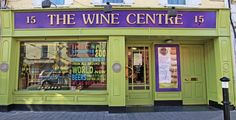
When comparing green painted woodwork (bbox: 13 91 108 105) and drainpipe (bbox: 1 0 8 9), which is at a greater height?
drainpipe (bbox: 1 0 8 9)

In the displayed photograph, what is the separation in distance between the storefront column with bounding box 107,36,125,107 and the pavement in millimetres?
509

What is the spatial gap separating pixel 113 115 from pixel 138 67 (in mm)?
2554

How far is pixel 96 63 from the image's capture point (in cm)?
901

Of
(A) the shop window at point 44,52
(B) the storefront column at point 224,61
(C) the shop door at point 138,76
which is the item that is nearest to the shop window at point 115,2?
(C) the shop door at point 138,76

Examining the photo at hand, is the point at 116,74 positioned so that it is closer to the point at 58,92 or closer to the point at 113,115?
the point at 113,115

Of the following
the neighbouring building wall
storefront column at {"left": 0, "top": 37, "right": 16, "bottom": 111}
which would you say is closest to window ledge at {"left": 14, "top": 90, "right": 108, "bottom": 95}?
storefront column at {"left": 0, "top": 37, "right": 16, "bottom": 111}

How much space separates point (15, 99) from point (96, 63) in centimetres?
315

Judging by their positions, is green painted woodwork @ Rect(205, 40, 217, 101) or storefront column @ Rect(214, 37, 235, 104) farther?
green painted woodwork @ Rect(205, 40, 217, 101)

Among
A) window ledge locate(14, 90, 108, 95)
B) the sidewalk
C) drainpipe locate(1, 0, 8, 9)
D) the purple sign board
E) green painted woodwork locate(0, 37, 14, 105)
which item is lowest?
the sidewalk

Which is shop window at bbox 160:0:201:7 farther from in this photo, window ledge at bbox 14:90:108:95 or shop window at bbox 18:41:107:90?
window ledge at bbox 14:90:108:95

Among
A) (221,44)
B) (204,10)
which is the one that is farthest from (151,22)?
(221,44)

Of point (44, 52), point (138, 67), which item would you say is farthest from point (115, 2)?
point (44, 52)

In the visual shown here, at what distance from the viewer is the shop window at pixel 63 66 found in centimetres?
898

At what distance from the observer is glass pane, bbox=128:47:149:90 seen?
9.73 meters
